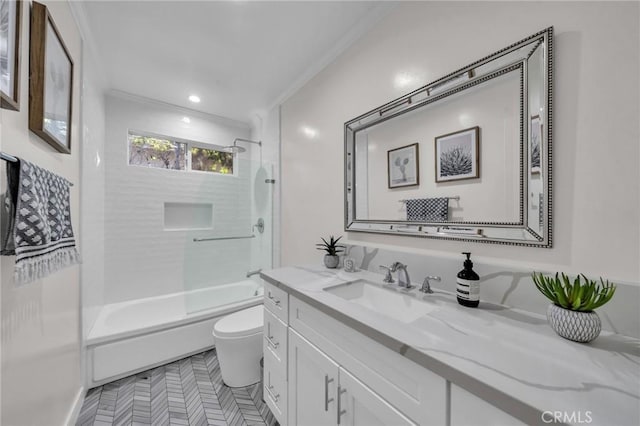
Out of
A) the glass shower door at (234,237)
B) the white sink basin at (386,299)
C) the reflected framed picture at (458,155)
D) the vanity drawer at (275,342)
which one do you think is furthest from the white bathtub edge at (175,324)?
the reflected framed picture at (458,155)

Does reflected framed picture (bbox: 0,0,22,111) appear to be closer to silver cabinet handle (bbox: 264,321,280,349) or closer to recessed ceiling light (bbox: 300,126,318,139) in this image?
silver cabinet handle (bbox: 264,321,280,349)

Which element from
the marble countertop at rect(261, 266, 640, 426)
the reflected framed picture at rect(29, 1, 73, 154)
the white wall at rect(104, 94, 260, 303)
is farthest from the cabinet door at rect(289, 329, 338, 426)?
the white wall at rect(104, 94, 260, 303)

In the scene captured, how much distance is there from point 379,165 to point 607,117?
920 mm

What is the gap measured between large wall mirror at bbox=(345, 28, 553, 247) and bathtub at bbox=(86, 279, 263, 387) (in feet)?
5.73

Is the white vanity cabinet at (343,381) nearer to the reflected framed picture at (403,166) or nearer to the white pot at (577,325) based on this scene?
the white pot at (577,325)

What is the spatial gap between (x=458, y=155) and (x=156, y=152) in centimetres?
305

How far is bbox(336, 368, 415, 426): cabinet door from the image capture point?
0.74 meters

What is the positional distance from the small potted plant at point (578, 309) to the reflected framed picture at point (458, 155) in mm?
532

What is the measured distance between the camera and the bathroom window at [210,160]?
3.01m

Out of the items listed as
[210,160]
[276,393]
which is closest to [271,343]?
[276,393]

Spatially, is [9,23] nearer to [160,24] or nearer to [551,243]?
[160,24]

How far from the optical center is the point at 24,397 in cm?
91

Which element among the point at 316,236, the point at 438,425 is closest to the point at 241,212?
the point at 316,236

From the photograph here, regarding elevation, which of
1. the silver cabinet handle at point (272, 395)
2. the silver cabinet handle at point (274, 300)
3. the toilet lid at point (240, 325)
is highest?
the silver cabinet handle at point (274, 300)
